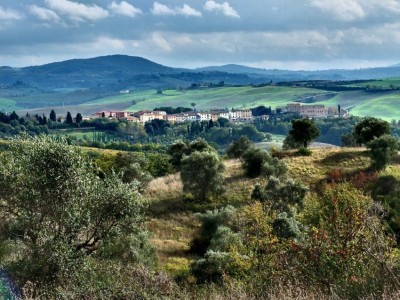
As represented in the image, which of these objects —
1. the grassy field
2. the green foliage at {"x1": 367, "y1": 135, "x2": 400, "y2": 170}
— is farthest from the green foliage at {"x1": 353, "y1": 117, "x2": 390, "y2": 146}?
the green foliage at {"x1": 367, "y1": 135, "x2": 400, "y2": 170}

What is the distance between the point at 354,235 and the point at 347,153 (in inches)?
2167

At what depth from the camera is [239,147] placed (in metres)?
90.0

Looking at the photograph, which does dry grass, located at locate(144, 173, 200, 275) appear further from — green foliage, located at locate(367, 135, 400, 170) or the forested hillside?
green foliage, located at locate(367, 135, 400, 170)

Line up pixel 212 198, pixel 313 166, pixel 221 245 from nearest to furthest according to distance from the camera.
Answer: pixel 221 245, pixel 212 198, pixel 313 166

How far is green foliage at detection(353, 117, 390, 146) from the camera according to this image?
251 feet

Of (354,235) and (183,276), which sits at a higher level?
(354,235)

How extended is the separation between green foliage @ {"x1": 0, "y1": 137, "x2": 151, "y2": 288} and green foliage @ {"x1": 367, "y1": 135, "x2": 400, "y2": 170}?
45904mm

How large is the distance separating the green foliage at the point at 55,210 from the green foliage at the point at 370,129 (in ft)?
194

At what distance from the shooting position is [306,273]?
20828 mm

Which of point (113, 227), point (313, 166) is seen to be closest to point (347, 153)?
point (313, 166)

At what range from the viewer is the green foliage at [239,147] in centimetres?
8906

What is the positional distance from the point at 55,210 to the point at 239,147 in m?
65.2

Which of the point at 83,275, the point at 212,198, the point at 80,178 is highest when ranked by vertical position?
the point at 80,178

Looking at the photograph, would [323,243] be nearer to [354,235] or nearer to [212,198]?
[354,235]
